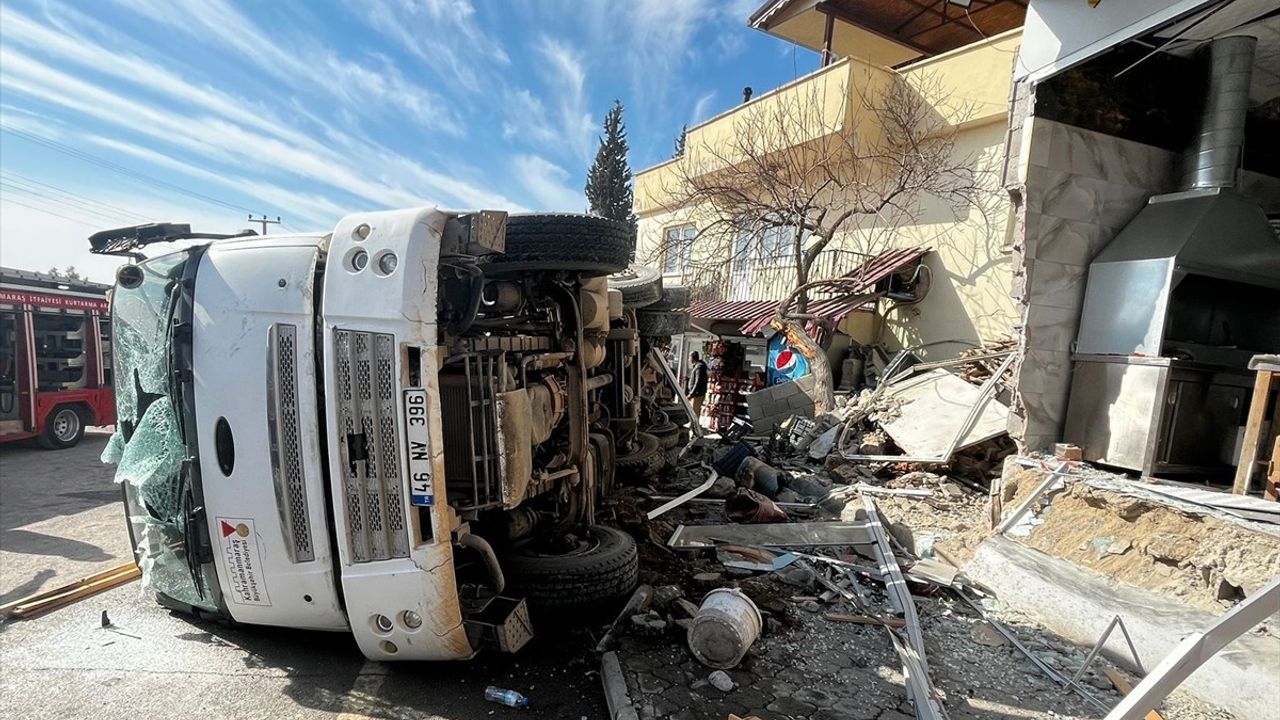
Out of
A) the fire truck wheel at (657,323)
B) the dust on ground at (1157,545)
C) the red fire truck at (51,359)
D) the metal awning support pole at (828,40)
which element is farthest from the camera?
the metal awning support pole at (828,40)

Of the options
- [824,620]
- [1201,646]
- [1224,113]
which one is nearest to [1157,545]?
[824,620]

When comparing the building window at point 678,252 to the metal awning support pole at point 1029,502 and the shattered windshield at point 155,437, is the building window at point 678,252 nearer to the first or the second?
the metal awning support pole at point 1029,502

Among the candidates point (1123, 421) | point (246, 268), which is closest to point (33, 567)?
point (246, 268)

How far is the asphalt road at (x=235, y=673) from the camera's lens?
2.53 metres

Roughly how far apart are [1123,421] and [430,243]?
558 cm

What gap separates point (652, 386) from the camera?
6754mm

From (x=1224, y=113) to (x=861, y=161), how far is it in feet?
21.3

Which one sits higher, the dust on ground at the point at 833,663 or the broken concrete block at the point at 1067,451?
the broken concrete block at the point at 1067,451

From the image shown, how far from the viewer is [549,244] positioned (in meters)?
3.12

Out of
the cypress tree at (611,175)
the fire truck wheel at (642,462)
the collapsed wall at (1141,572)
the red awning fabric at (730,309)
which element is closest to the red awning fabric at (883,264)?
the red awning fabric at (730,309)

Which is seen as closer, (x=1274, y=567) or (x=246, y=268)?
(x=246, y=268)

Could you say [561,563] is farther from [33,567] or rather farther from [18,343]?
[18,343]

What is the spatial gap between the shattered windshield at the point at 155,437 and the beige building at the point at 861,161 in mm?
8240

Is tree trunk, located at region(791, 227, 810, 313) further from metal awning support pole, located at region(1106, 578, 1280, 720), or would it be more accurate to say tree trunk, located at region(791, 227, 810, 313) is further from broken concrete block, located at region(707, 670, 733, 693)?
metal awning support pole, located at region(1106, 578, 1280, 720)
